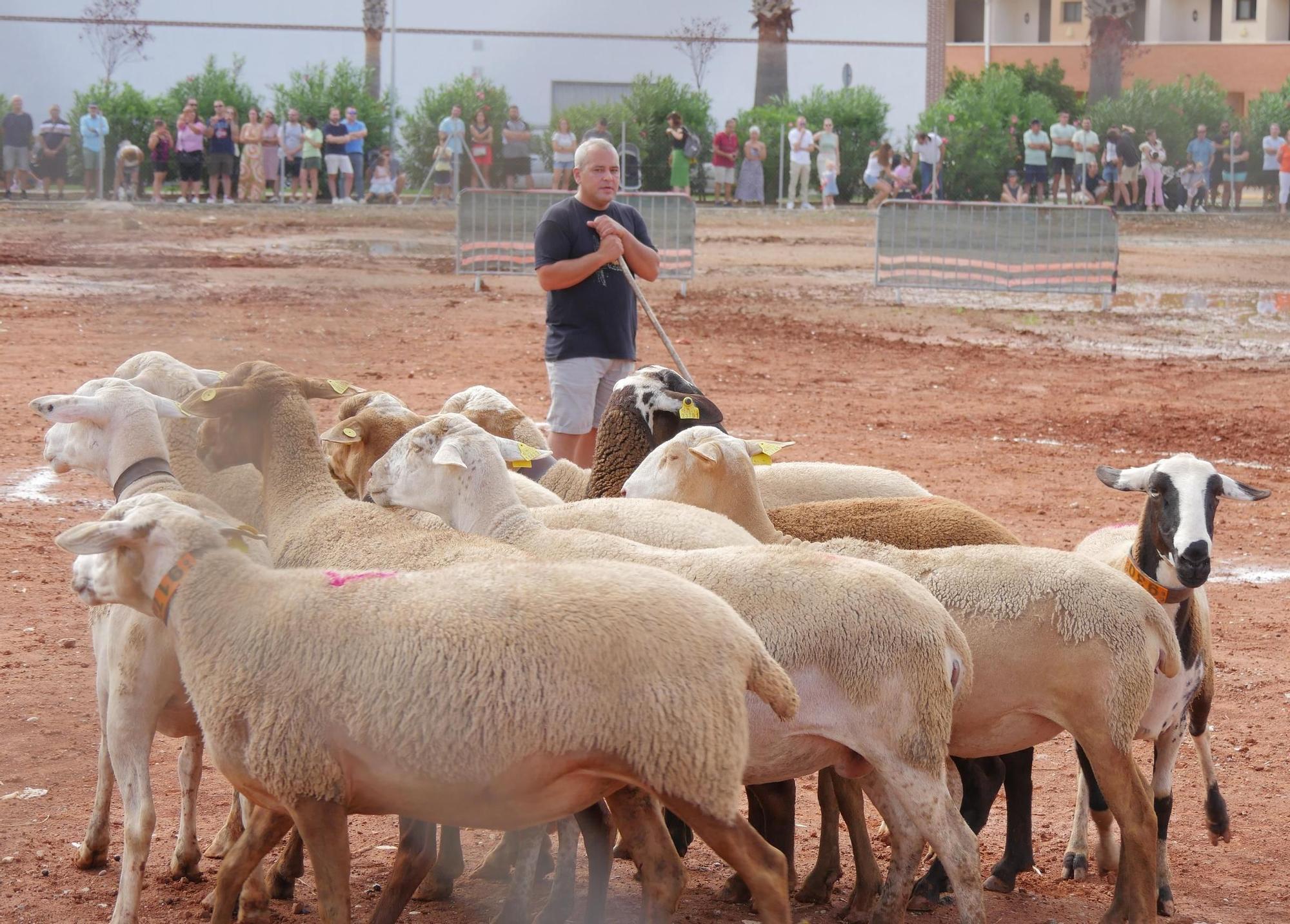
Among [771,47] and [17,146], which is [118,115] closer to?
[17,146]

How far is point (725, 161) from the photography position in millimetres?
33781

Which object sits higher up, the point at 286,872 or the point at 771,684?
the point at 771,684

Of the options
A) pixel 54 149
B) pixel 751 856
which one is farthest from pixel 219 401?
pixel 54 149

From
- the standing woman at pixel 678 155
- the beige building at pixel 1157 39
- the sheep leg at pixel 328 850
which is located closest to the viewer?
the sheep leg at pixel 328 850

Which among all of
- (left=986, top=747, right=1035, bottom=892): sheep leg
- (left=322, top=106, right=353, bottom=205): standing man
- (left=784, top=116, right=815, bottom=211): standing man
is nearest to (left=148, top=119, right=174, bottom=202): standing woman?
(left=322, top=106, right=353, bottom=205): standing man

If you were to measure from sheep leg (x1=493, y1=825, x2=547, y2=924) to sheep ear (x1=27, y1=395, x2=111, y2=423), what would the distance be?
2.25 meters

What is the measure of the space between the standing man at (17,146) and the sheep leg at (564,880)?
2446 cm

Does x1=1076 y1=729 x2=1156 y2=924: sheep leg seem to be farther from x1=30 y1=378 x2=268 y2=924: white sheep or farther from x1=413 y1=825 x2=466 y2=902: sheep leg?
x1=30 y1=378 x2=268 y2=924: white sheep

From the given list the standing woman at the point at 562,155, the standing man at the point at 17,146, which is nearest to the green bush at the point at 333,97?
the standing woman at the point at 562,155

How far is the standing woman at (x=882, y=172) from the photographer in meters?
33.4

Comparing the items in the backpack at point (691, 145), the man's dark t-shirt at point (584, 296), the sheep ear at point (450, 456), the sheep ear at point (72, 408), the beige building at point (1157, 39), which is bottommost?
the sheep ear at point (450, 456)

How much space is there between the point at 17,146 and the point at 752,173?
15.5 meters

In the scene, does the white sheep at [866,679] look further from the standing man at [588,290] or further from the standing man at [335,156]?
the standing man at [335,156]

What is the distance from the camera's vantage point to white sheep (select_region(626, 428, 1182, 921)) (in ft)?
15.6
